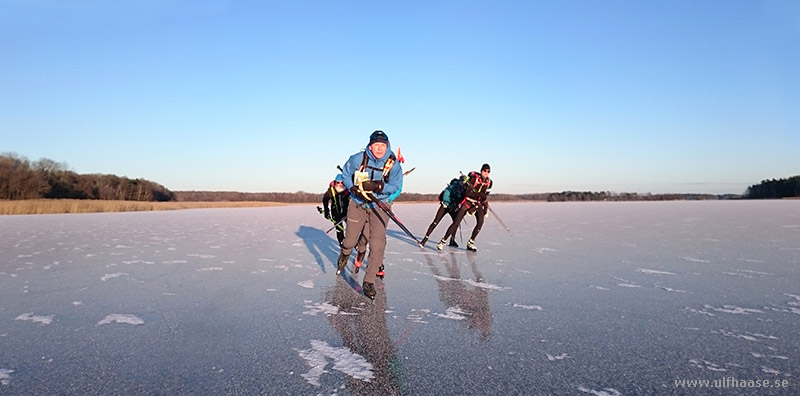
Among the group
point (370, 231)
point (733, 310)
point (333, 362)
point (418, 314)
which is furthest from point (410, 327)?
point (733, 310)

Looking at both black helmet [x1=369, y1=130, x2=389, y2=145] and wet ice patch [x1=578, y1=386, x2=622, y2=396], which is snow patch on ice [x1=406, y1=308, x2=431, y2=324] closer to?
wet ice patch [x1=578, y1=386, x2=622, y2=396]

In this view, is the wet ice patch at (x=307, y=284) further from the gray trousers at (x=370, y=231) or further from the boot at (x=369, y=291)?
the boot at (x=369, y=291)

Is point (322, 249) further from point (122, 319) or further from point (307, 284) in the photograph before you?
point (122, 319)

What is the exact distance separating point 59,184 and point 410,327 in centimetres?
6200

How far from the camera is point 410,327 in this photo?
3.88m

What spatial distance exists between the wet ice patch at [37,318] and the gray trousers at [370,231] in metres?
3.13

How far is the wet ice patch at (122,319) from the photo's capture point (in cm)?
406

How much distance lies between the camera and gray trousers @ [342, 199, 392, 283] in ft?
17.6

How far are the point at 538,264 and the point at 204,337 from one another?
5389 millimetres

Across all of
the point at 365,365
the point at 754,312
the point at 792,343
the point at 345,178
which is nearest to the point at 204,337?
the point at 365,365

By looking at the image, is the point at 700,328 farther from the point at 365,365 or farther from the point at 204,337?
the point at 204,337

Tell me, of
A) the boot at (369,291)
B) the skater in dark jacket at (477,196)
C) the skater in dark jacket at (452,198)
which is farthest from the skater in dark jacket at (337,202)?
the skater in dark jacket at (452,198)

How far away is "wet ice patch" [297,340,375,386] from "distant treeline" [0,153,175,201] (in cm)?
5381

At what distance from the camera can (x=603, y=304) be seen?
4.58 m
